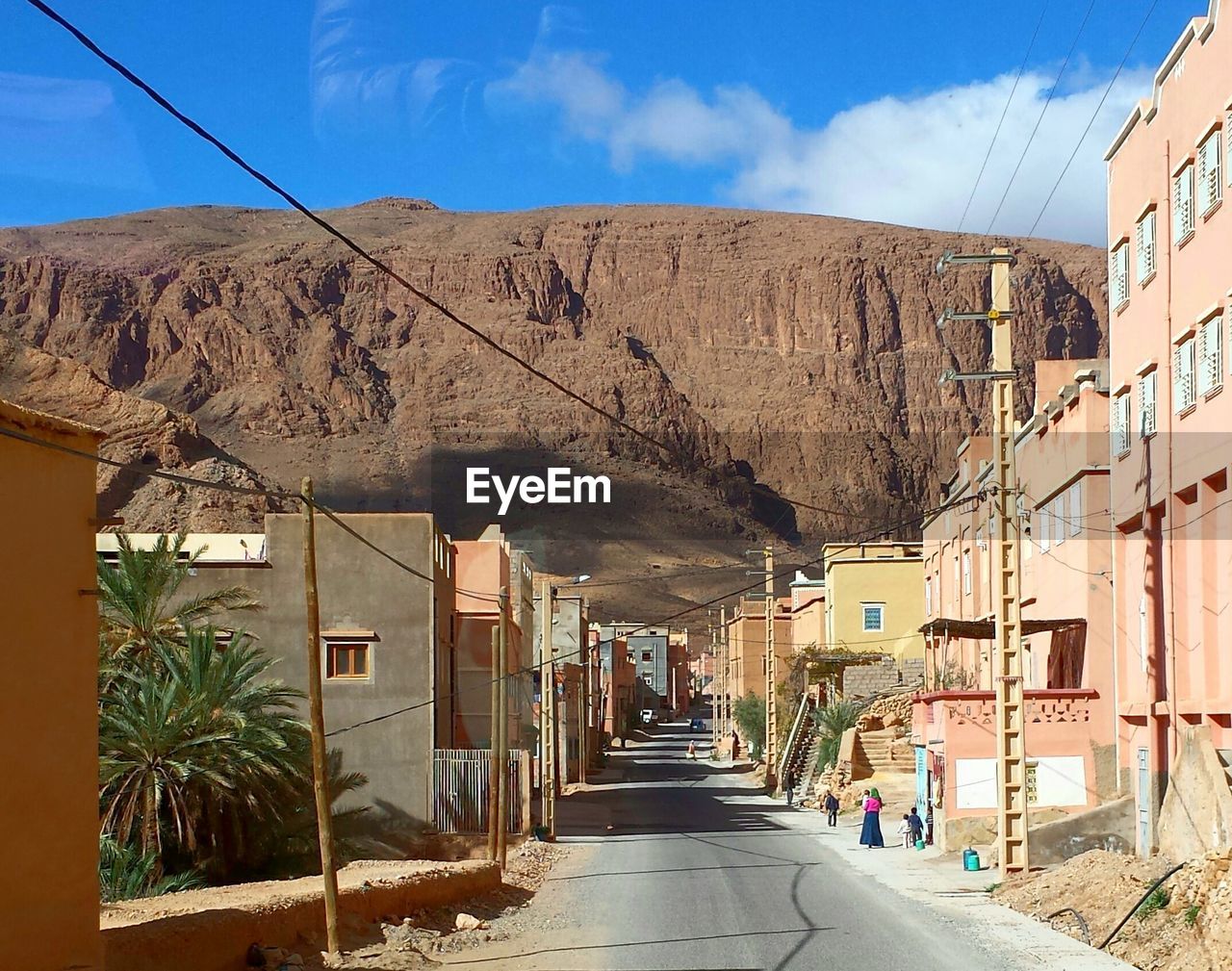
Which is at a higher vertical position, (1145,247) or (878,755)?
(1145,247)

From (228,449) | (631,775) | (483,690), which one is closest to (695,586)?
(228,449)

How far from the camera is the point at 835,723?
5191 centimetres

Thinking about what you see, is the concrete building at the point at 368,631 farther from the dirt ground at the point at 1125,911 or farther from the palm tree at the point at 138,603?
the dirt ground at the point at 1125,911

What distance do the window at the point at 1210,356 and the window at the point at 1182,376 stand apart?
17.2 inches

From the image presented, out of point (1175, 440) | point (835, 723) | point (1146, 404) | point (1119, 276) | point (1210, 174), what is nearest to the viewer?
point (1210, 174)

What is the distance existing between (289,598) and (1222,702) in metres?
20.4

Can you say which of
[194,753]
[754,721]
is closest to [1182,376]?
[194,753]

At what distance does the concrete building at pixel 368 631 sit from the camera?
3544 centimetres

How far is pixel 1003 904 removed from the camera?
22688mm

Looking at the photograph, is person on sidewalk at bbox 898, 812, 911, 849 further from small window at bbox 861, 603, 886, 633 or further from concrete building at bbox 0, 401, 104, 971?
small window at bbox 861, 603, 886, 633

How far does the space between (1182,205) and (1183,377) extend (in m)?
2.67

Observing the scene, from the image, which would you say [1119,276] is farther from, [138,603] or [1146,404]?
[138,603]

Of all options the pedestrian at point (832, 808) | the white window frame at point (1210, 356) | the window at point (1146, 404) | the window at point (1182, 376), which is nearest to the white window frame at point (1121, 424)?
the window at point (1146, 404)

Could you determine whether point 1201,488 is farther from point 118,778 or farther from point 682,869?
point 118,778
